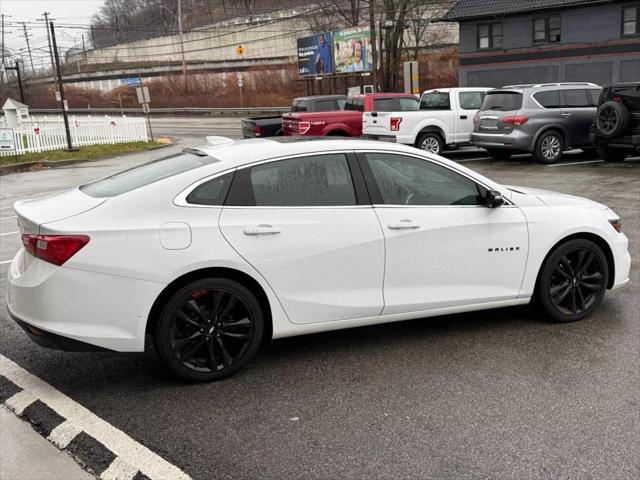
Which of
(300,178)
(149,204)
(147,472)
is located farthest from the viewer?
(300,178)

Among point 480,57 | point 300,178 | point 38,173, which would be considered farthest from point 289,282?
point 480,57

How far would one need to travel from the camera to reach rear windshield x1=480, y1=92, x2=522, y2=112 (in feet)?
51.2

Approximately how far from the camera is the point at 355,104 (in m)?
18.8

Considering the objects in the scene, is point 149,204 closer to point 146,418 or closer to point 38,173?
point 146,418

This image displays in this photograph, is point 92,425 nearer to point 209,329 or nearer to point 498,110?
point 209,329

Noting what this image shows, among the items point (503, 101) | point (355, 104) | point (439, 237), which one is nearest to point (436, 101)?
point (503, 101)

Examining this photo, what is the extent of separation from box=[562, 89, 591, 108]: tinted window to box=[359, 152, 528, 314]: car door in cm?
1232

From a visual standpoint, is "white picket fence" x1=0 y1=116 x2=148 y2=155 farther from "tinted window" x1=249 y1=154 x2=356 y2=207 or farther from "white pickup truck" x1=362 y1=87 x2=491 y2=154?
"tinted window" x1=249 y1=154 x2=356 y2=207

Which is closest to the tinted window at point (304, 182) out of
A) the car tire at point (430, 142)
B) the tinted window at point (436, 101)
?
the car tire at point (430, 142)

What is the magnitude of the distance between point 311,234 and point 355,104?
49.7ft

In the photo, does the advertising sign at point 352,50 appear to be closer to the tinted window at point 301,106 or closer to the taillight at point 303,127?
the tinted window at point 301,106

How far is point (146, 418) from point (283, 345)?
4.47ft

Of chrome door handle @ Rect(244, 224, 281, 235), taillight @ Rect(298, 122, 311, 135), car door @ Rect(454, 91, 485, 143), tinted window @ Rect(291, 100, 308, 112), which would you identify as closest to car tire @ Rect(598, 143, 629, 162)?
car door @ Rect(454, 91, 485, 143)

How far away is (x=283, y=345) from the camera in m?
4.86
